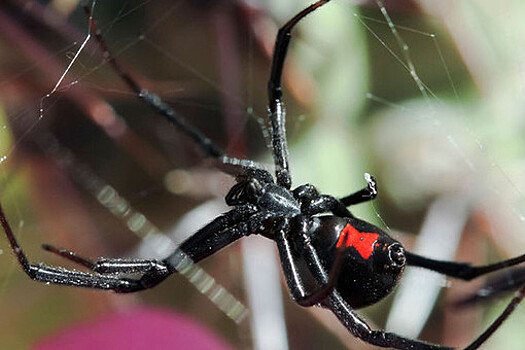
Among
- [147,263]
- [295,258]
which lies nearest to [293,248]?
[295,258]

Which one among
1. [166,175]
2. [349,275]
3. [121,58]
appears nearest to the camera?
[349,275]

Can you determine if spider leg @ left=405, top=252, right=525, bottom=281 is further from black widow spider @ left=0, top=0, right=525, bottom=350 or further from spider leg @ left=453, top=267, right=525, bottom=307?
spider leg @ left=453, top=267, right=525, bottom=307

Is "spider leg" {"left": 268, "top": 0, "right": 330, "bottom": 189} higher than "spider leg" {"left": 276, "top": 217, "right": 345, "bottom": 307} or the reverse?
higher

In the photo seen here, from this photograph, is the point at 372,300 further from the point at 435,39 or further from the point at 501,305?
the point at 435,39

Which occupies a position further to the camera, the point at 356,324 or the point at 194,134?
the point at 194,134

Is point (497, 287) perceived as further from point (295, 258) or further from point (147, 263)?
point (147, 263)

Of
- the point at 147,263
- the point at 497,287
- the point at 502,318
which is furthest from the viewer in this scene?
the point at 497,287

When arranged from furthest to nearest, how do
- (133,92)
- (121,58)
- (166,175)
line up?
(166,175) → (121,58) → (133,92)

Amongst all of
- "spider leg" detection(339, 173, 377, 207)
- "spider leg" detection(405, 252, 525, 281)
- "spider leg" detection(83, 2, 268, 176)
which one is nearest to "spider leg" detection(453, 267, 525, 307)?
"spider leg" detection(405, 252, 525, 281)

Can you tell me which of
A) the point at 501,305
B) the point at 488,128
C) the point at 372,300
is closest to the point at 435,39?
the point at 488,128
